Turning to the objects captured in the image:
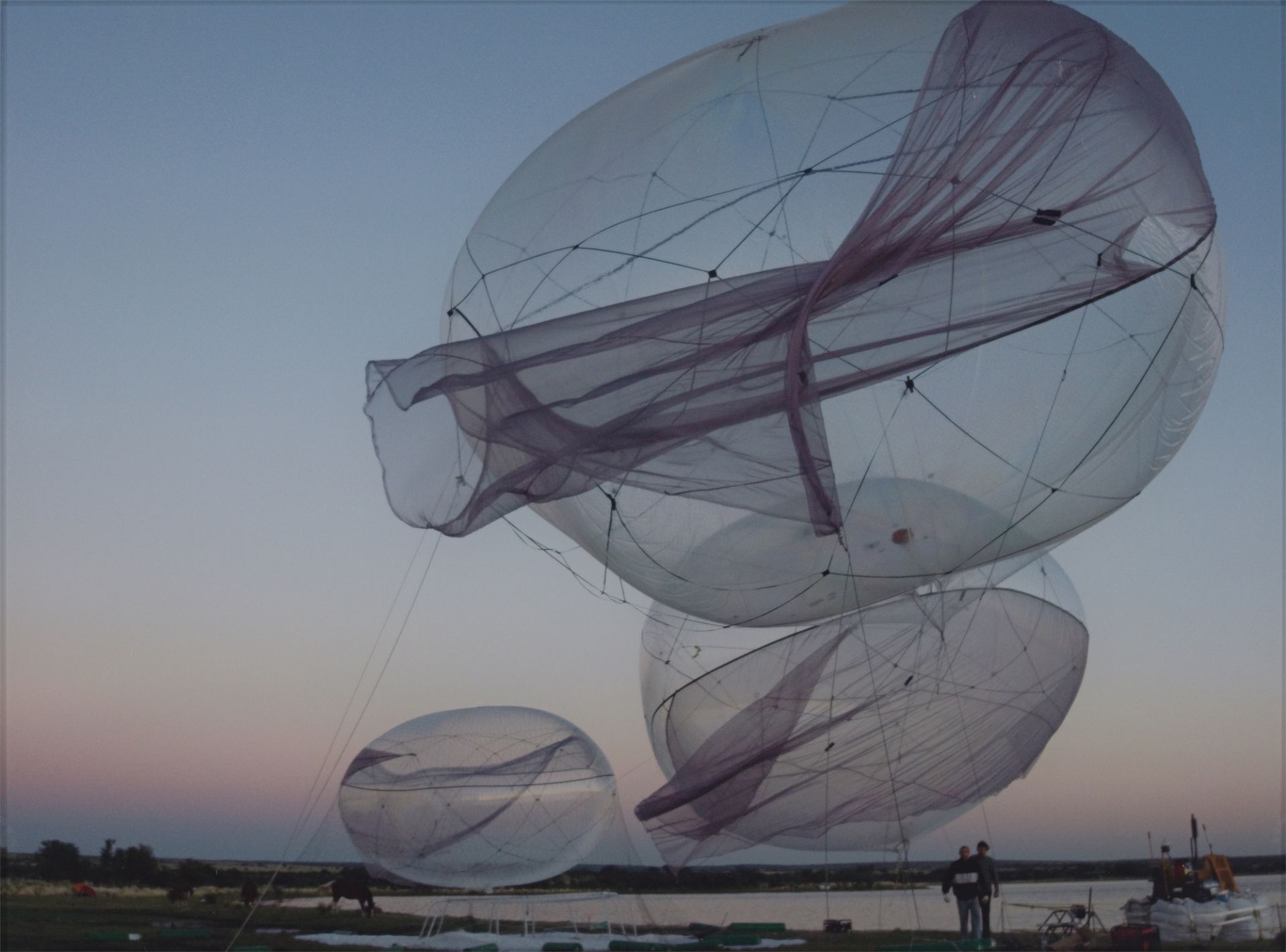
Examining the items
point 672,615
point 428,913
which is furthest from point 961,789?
point 428,913

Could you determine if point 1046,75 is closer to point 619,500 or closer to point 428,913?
point 619,500

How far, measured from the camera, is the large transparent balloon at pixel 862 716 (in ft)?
51.7

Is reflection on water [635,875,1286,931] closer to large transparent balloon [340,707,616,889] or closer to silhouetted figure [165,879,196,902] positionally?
large transparent balloon [340,707,616,889]

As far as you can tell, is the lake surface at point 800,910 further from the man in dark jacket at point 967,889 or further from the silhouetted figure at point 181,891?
the silhouetted figure at point 181,891

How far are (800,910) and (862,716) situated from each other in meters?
21.6

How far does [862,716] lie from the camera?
1620cm

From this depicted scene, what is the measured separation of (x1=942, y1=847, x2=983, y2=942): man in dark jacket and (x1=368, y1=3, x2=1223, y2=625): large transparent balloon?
221 inches

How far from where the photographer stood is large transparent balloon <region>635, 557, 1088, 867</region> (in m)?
15.8

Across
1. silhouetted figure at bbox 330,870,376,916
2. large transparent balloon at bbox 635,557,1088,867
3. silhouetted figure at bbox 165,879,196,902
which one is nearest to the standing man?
large transparent balloon at bbox 635,557,1088,867

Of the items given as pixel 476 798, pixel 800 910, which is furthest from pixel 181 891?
pixel 800 910

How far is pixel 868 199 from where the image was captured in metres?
10.6

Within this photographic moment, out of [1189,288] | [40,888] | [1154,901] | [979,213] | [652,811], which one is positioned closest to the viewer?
[979,213]

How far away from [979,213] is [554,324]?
11.4 ft

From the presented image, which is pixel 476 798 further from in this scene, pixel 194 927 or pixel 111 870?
pixel 111 870
